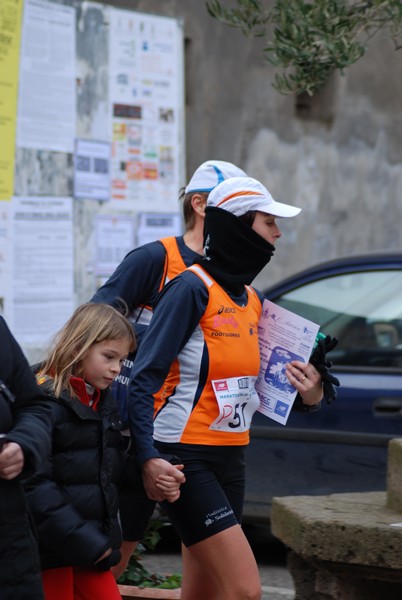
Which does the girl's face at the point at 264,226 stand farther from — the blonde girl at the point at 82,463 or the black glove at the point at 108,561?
the black glove at the point at 108,561

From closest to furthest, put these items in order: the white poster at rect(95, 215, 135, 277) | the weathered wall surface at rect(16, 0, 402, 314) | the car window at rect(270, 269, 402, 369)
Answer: the car window at rect(270, 269, 402, 369) → the white poster at rect(95, 215, 135, 277) → the weathered wall surface at rect(16, 0, 402, 314)

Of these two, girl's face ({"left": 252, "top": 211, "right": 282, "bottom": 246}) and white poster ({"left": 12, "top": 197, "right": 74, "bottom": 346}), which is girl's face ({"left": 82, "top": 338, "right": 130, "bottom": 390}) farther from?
white poster ({"left": 12, "top": 197, "right": 74, "bottom": 346})

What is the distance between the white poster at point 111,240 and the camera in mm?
8359

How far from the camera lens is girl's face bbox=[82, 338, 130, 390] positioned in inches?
152

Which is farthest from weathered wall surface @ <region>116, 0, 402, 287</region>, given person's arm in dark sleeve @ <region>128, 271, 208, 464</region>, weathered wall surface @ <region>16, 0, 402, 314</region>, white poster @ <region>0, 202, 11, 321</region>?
person's arm in dark sleeve @ <region>128, 271, 208, 464</region>

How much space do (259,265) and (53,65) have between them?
13.4 ft

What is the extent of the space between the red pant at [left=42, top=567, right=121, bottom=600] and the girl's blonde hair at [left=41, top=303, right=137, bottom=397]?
534 millimetres

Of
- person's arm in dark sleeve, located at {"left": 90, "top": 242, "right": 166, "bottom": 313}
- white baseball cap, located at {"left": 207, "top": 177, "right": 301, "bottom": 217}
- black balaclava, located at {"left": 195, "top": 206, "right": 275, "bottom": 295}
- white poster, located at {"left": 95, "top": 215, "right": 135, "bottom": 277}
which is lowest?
white poster, located at {"left": 95, "top": 215, "right": 135, "bottom": 277}

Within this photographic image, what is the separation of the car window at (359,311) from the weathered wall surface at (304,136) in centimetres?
584

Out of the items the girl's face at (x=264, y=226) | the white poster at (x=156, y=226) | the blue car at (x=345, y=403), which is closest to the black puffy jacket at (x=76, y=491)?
the girl's face at (x=264, y=226)

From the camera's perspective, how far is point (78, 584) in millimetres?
3875

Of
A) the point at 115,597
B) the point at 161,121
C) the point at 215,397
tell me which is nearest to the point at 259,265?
the point at 215,397

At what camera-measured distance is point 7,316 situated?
25.5ft

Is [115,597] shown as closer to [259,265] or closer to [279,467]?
[259,265]
